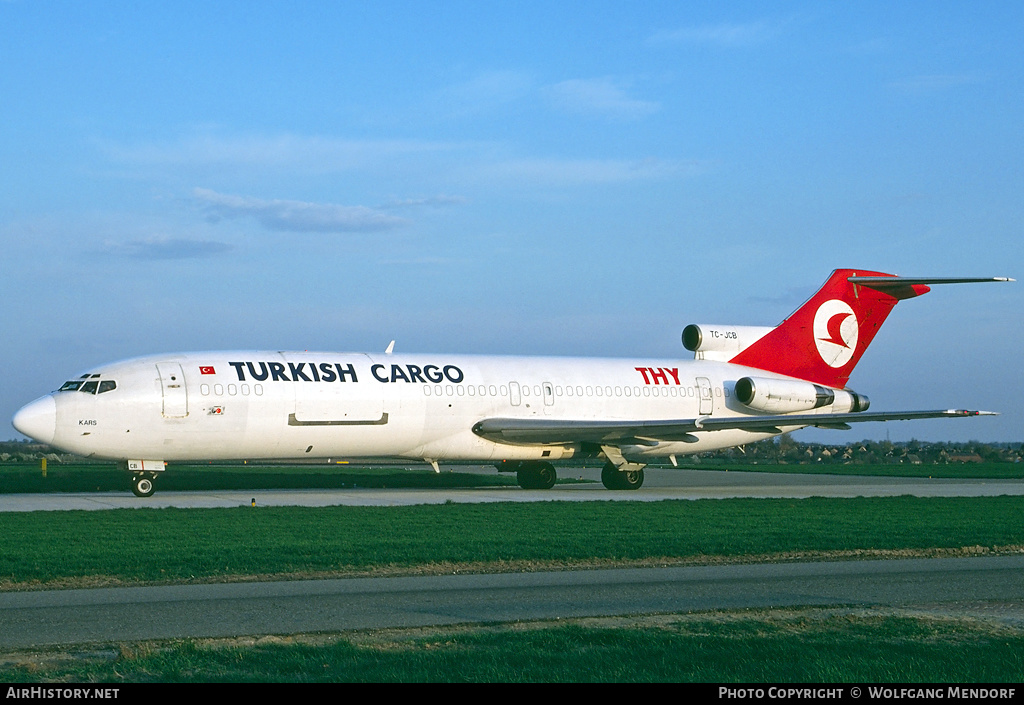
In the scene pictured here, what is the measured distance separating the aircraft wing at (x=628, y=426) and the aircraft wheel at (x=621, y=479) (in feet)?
4.70

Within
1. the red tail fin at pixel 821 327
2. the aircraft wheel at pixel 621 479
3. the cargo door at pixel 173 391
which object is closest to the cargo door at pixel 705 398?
the red tail fin at pixel 821 327

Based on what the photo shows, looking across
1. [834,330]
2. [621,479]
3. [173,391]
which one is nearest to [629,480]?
[621,479]

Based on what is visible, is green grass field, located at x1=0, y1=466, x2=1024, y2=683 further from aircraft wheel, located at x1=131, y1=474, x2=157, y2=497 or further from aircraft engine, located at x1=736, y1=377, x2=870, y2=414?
aircraft engine, located at x1=736, y1=377, x2=870, y2=414

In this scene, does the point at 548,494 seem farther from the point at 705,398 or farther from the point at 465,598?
the point at 465,598

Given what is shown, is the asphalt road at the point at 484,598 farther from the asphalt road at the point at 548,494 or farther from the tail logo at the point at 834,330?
the tail logo at the point at 834,330

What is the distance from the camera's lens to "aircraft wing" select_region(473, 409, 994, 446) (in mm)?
31578

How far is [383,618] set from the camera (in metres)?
10.6

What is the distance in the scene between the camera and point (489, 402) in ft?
106

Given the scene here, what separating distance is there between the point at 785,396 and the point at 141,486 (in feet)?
66.2

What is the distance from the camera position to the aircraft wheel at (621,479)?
3381 cm

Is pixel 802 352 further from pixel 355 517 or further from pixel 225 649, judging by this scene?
pixel 225 649

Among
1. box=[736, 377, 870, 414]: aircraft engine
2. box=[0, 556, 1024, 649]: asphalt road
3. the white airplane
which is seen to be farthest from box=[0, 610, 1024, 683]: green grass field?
box=[736, 377, 870, 414]: aircraft engine

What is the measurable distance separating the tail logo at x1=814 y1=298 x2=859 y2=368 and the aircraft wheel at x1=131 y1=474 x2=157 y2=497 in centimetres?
2271

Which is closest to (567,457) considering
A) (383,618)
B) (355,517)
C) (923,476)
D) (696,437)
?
(696,437)
